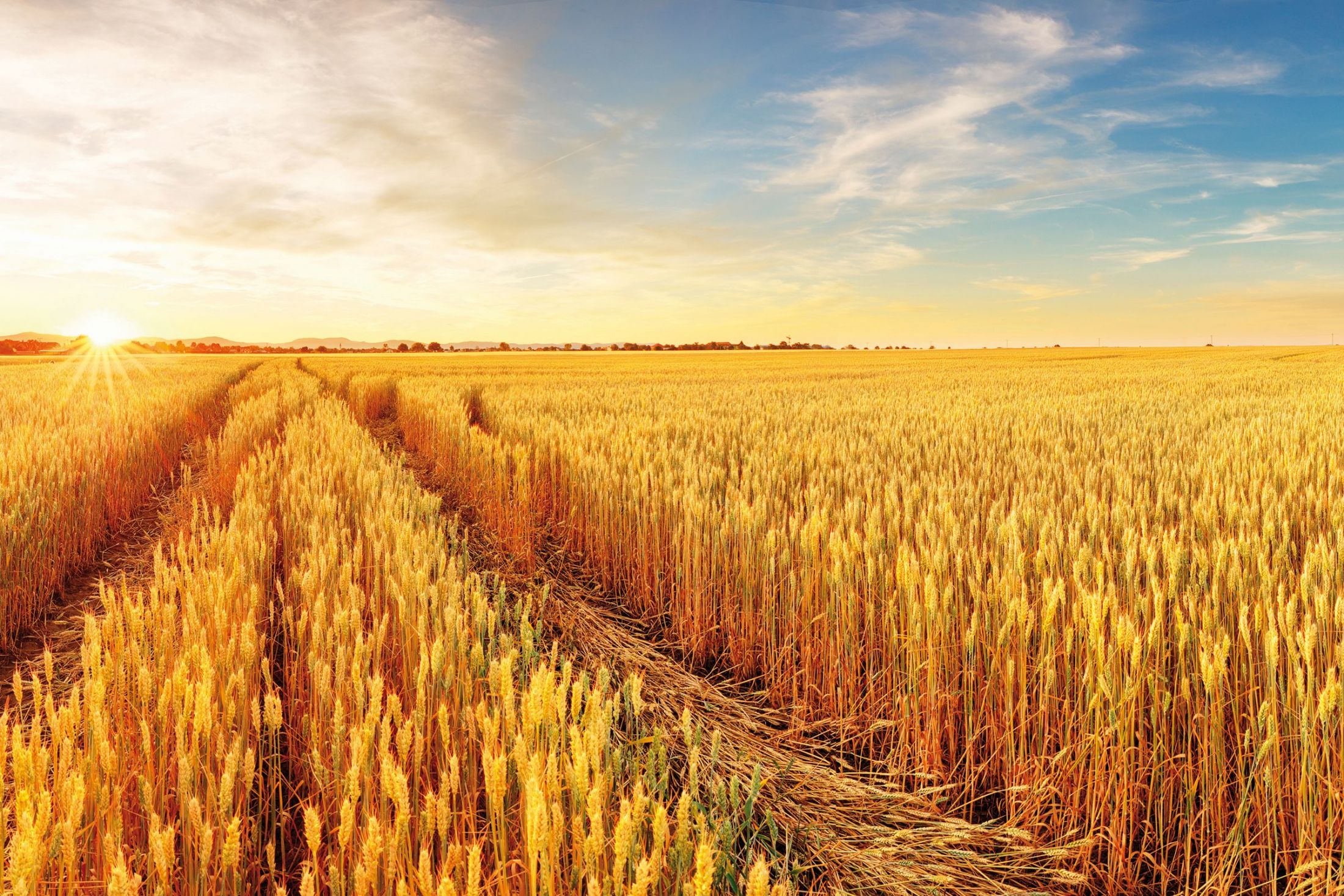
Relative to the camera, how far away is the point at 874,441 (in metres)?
6.29

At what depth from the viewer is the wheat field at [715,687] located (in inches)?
56.7

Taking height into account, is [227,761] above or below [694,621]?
above

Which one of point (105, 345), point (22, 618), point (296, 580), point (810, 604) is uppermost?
point (105, 345)

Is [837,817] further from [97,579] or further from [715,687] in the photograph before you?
[97,579]

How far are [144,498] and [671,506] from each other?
269 inches

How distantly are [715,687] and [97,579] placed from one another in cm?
524

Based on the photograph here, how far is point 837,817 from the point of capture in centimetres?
240

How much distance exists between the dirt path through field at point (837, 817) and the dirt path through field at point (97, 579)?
92.0 inches

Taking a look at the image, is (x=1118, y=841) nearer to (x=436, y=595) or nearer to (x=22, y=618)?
(x=436, y=595)

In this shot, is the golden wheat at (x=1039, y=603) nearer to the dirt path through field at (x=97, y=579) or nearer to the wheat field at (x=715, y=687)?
the wheat field at (x=715, y=687)

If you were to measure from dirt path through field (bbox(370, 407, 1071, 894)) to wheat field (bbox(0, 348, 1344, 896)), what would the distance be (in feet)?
0.05

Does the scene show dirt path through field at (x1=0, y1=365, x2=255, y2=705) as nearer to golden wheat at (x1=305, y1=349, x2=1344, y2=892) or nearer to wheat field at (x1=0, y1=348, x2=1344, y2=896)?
wheat field at (x1=0, y1=348, x2=1344, y2=896)

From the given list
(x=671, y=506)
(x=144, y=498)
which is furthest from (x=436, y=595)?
(x=144, y=498)

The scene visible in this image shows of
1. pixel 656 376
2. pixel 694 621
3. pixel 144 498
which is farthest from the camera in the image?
pixel 656 376
